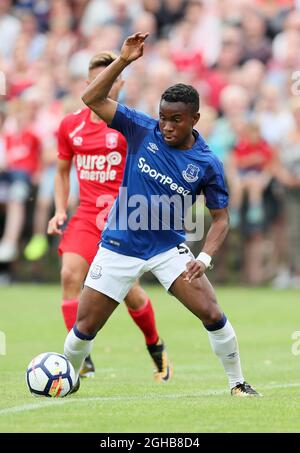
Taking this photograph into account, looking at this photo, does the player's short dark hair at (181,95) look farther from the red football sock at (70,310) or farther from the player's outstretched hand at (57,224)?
the red football sock at (70,310)

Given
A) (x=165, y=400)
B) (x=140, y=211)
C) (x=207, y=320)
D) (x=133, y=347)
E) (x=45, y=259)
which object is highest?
(x=140, y=211)

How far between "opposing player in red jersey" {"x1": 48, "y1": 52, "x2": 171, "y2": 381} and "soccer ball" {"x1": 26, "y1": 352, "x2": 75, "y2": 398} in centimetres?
160

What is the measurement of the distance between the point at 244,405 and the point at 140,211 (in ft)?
5.46

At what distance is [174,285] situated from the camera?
9.32 metres

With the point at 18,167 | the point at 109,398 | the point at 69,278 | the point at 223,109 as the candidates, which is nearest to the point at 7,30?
the point at 18,167

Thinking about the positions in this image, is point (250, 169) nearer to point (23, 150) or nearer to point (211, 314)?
point (23, 150)

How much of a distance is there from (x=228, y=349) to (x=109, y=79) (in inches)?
90.2

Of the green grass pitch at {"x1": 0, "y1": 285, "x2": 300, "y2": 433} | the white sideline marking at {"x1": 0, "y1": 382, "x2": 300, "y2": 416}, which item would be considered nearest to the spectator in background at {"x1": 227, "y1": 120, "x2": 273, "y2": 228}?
the green grass pitch at {"x1": 0, "y1": 285, "x2": 300, "y2": 433}

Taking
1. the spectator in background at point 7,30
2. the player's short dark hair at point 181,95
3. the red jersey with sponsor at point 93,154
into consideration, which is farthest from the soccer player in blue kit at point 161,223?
the spectator in background at point 7,30

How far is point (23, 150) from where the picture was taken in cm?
2145

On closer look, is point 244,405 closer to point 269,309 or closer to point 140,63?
point 269,309
